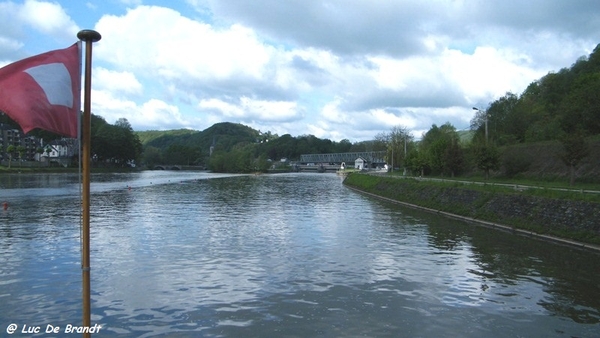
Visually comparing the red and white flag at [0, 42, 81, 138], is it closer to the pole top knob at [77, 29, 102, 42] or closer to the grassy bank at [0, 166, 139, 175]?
the pole top knob at [77, 29, 102, 42]

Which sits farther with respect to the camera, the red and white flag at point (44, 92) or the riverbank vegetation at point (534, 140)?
the riverbank vegetation at point (534, 140)

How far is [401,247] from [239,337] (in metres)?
15.0

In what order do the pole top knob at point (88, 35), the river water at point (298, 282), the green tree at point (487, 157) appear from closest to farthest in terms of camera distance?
the pole top knob at point (88, 35) → the river water at point (298, 282) → the green tree at point (487, 157)

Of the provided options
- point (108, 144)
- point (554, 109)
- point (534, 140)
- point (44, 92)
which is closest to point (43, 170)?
point (108, 144)

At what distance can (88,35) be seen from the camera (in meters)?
6.19

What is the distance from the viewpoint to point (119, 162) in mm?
184750

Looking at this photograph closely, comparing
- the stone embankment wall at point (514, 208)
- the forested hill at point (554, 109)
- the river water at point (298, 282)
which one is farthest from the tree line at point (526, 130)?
the river water at point (298, 282)

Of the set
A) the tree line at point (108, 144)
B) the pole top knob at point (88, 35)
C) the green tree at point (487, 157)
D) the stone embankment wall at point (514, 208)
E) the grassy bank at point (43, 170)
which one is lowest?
the stone embankment wall at point (514, 208)

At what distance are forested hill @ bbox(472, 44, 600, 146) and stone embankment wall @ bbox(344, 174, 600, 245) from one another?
44.6ft

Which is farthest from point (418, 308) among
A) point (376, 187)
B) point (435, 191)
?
point (376, 187)

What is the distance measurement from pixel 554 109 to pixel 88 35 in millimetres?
95678

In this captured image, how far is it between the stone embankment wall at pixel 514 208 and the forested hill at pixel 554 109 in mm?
13603

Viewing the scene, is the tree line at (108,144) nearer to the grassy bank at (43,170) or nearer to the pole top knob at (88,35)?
the grassy bank at (43,170)

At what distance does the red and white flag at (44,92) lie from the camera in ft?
19.4
